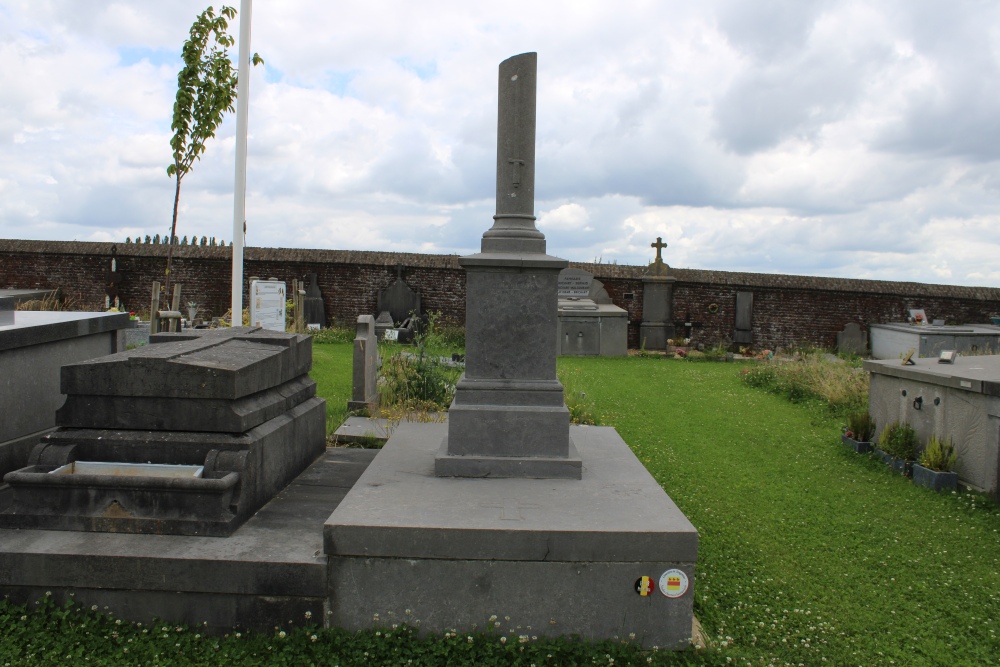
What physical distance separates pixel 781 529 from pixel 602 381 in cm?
671

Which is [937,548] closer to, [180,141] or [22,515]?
[22,515]

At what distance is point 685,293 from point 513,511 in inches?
602

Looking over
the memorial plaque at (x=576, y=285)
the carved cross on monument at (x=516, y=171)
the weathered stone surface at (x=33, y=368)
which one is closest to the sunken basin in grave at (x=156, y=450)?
the weathered stone surface at (x=33, y=368)

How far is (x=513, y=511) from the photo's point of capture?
3.81 metres

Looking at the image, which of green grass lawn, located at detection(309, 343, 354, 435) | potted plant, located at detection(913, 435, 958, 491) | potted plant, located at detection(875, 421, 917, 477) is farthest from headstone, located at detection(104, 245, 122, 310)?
potted plant, located at detection(913, 435, 958, 491)

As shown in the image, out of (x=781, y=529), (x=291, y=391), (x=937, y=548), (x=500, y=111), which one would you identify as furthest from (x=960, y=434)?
(x=291, y=391)

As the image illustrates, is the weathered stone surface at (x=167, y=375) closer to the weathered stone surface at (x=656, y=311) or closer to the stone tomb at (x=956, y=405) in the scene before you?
the stone tomb at (x=956, y=405)

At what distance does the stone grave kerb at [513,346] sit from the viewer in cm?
450

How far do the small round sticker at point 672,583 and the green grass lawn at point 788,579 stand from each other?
0.28 meters

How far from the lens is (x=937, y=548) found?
4.92 m

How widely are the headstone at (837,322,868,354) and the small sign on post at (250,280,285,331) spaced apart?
12.8m

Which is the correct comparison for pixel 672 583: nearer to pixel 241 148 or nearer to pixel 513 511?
pixel 513 511

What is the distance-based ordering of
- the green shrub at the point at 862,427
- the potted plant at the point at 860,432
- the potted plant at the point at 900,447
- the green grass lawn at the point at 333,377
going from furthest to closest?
1. the green grass lawn at the point at 333,377
2. the green shrub at the point at 862,427
3. the potted plant at the point at 860,432
4. the potted plant at the point at 900,447

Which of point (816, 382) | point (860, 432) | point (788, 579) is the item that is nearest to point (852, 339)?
point (816, 382)
